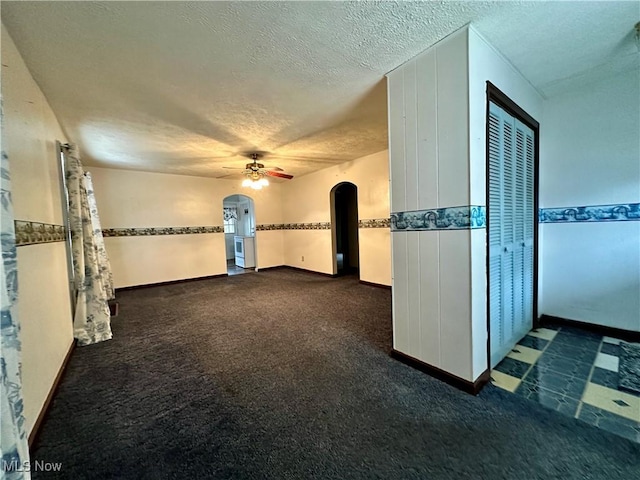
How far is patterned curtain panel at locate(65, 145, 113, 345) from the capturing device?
8.63 ft

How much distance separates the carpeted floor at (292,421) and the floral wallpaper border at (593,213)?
197cm

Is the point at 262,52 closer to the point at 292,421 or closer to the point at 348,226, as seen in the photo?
the point at 292,421

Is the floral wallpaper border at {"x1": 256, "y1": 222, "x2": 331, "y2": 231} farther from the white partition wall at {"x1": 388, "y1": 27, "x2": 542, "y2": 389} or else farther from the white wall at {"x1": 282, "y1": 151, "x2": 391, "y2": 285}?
the white partition wall at {"x1": 388, "y1": 27, "x2": 542, "y2": 389}

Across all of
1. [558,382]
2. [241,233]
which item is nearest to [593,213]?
[558,382]

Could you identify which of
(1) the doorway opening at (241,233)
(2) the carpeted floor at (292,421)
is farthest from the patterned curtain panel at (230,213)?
(2) the carpeted floor at (292,421)

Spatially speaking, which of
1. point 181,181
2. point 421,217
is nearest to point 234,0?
point 421,217

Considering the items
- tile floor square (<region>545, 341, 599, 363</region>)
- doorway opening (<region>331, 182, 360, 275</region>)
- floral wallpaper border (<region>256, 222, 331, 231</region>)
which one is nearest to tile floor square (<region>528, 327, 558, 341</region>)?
tile floor square (<region>545, 341, 599, 363</region>)

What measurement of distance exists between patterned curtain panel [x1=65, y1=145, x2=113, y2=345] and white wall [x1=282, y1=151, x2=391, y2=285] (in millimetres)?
3836

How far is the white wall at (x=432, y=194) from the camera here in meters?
1.68

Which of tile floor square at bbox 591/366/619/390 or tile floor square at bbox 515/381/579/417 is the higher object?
tile floor square at bbox 591/366/619/390

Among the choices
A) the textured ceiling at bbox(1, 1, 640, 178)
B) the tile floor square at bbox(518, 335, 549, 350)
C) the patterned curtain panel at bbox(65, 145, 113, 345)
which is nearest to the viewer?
the textured ceiling at bbox(1, 1, 640, 178)

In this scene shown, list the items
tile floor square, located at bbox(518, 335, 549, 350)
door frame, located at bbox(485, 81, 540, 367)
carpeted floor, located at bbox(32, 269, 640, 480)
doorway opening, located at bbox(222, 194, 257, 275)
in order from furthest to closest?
1. doorway opening, located at bbox(222, 194, 257, 275)
2. tile floor square, located at bbox(518, 335, 549, 350)
3. door frame, located at bbox(485, 81, 540, 367)
4. carpeted floor, located at bbox(32, 269, 640, 480)

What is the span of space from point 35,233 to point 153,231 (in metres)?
3.74

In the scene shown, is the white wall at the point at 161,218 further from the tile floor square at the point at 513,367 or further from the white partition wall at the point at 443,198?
the tile floor square at the point at 513,367
